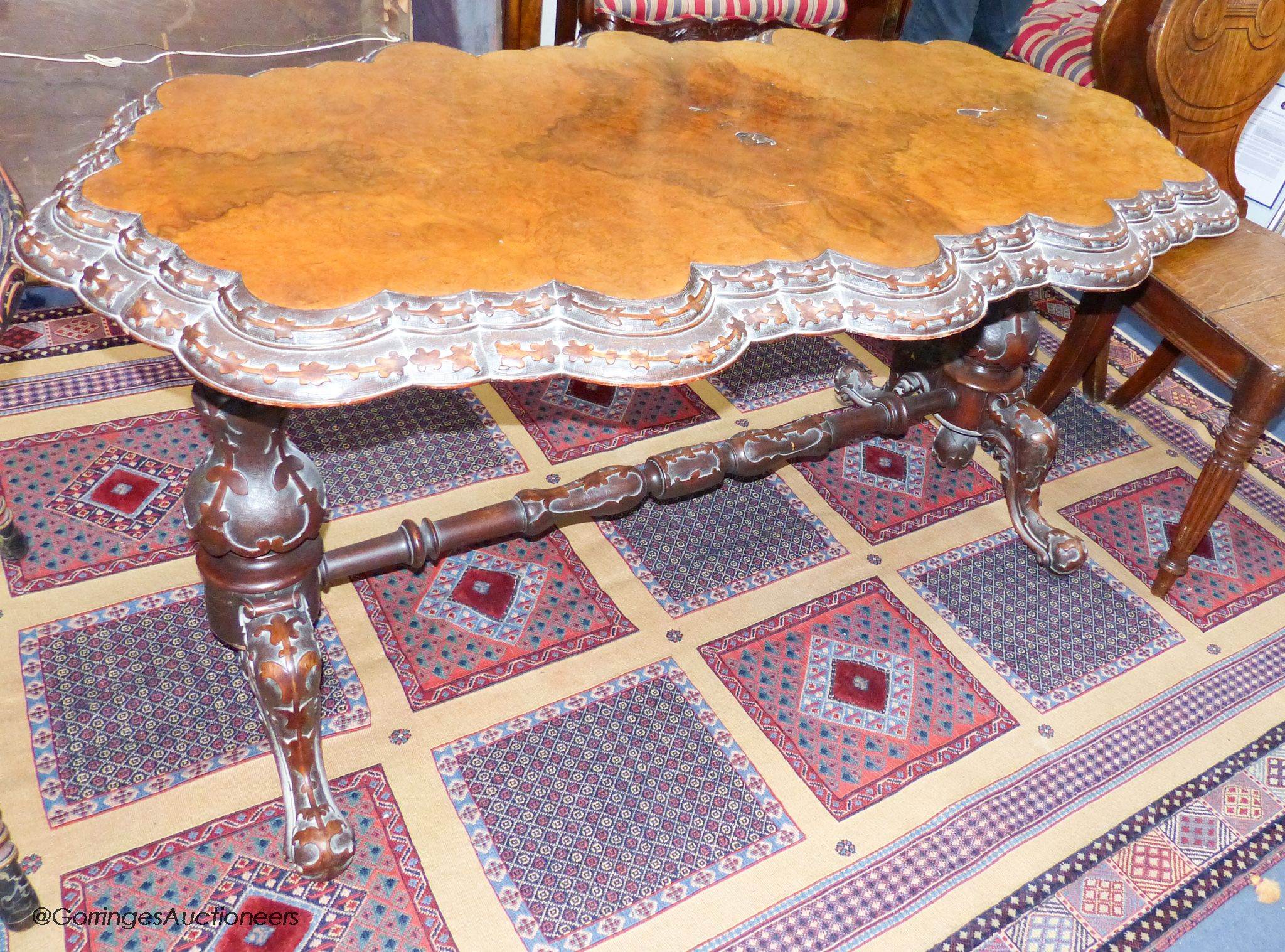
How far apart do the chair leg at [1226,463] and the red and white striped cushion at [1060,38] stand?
1.24 meters

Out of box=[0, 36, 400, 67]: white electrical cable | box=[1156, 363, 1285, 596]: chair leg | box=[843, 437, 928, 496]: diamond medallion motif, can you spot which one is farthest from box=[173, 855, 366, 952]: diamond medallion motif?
box=[0, 36, 400, 67]: white electrical cable

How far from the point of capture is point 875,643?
199cm

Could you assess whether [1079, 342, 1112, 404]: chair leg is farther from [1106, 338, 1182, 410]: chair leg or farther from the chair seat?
the chair seat

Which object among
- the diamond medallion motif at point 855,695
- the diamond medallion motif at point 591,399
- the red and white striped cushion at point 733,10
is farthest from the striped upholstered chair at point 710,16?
the diamond medallion motif at point 855,695

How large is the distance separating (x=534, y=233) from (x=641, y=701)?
2.97 ft

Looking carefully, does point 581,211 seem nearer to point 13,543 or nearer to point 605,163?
point 605,163

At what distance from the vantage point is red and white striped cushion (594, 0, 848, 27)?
2.63m

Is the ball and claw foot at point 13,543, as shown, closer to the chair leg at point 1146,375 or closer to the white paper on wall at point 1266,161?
the chair leg at point 1146,375

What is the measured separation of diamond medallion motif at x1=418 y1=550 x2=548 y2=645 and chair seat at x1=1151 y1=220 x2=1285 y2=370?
4.46ft

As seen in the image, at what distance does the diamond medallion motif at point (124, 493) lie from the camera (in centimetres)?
200

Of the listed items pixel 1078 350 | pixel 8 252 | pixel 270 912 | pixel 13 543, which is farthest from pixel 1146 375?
Answer: pixel 13 543

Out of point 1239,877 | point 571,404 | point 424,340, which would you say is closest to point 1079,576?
point 1239,877

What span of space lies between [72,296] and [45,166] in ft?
1.21

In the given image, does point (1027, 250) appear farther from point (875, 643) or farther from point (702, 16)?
point (702, 16)
